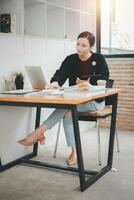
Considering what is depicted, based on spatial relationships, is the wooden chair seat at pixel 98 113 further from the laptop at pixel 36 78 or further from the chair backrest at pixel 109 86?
the laptop at pixel 36 78

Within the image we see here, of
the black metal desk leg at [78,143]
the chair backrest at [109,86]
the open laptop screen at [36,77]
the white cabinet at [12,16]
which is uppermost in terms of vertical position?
the white cabinet at [12,16]

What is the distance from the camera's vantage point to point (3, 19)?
10.0 ft

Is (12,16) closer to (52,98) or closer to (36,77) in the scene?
(36,77)

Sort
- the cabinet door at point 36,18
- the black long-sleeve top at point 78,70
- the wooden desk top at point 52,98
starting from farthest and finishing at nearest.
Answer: the cabinet door at point 36,18 < the black long-sleeve top at point 78,70 < the wooden desk top at point 52,98

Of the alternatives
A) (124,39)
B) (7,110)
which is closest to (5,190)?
(7,110)

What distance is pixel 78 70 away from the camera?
3164mm

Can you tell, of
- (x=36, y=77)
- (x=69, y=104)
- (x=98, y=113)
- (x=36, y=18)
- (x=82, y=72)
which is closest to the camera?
(x=69, y=104)

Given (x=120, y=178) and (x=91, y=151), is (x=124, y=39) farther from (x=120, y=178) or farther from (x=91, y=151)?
(x=120, y=178)

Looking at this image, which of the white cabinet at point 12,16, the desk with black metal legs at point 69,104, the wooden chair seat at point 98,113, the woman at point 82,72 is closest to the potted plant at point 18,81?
the woman at point 82,72

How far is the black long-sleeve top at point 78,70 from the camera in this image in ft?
10.2

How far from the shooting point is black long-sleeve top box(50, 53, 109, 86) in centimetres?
310

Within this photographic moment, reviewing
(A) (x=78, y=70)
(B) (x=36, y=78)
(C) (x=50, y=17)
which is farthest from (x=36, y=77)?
(C) (x=50, y=17)

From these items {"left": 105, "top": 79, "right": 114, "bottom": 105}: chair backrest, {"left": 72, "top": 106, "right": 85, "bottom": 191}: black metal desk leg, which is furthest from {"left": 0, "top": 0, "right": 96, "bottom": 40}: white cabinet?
{"left": 72, "top": 106, "right": 85, "bottom": 191}: black metal desk leg

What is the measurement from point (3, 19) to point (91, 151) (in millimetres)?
1561
